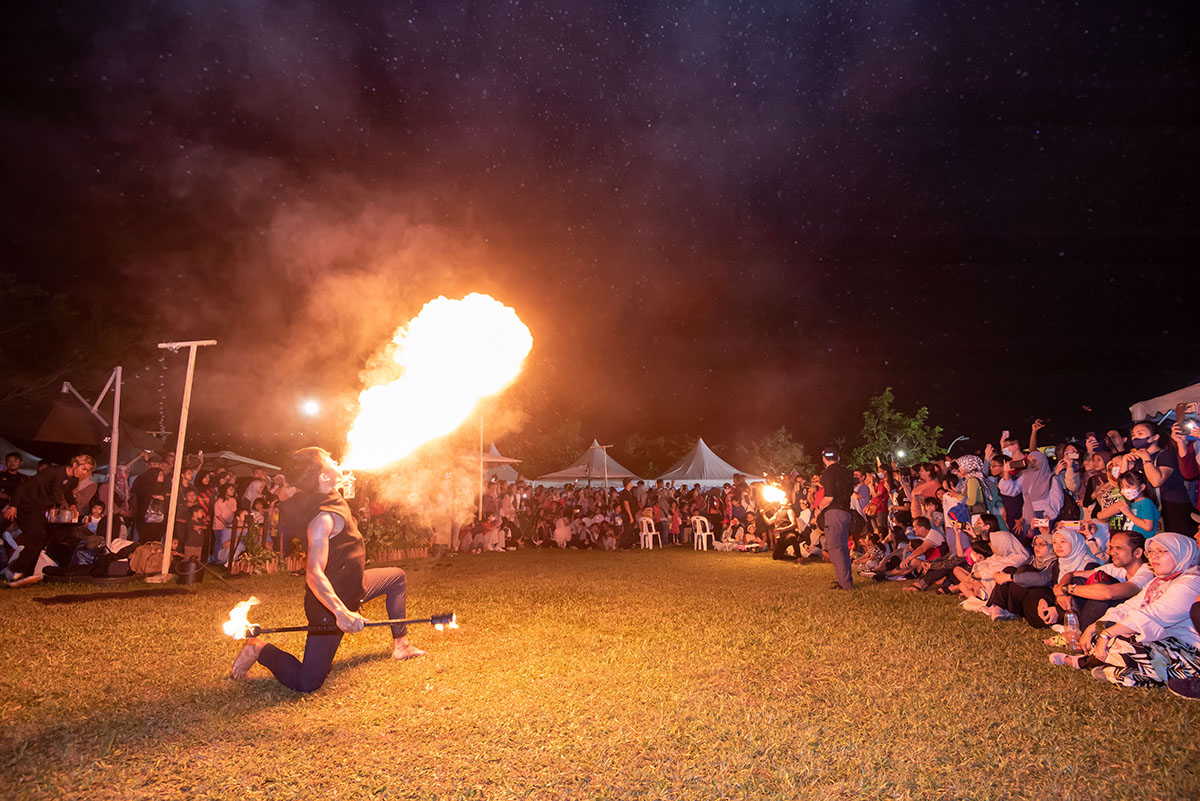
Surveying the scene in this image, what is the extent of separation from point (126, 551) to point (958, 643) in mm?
12830

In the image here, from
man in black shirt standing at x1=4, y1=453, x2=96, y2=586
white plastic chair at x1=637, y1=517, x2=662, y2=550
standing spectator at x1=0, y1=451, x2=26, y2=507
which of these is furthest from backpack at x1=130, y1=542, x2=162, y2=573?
white plastic chair at x1=637, y1=517, x2=662, y2=550

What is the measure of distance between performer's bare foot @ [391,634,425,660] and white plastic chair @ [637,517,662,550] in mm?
15722

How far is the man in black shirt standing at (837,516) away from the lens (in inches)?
429

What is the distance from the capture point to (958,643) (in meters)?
7.06

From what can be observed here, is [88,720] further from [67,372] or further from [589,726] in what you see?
[67,372]

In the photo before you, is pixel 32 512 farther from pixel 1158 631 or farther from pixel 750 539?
pixel 750 539

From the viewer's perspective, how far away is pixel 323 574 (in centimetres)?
564

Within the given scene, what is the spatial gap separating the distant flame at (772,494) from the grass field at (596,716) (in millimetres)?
11726

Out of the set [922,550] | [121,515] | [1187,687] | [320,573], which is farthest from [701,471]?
[320,573]

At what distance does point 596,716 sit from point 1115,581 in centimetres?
536

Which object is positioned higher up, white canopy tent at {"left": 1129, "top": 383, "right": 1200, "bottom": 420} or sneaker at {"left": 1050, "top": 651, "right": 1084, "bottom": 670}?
white canopy tent at {"left": 1129, "top": 383, "right": 1200, "bottom": 420}

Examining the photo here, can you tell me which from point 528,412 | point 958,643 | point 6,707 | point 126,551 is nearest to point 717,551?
point 958,643

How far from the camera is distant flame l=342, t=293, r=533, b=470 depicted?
9.72 m

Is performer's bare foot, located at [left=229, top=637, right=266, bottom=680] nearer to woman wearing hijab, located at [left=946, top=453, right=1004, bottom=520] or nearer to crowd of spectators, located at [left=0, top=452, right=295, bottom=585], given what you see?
crowd of spectators, located at [left=0, top=452, right=295, bottom=585]
